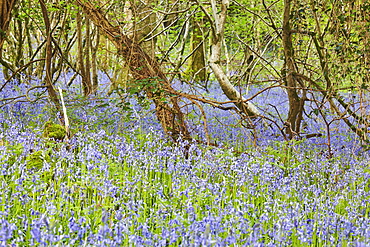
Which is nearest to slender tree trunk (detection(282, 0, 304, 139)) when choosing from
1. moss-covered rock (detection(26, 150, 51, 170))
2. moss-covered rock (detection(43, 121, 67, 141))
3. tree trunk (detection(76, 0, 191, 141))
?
tree trunk (detection(76, 0, 191, 141))

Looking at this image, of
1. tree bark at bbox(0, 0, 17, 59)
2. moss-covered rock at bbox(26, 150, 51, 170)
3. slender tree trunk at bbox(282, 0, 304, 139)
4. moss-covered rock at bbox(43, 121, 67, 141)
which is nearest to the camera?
moss-covered rock at bbox(26, 150, 51, 170)

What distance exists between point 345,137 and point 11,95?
20.2 ft

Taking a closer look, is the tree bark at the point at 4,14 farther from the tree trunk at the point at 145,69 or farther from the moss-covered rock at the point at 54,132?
the moss-covered rock at the point at 54,132

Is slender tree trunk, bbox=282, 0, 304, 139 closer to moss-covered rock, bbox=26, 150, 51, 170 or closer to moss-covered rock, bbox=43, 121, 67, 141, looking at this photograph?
moss-covered rock, bbox=43, 121, 67, 141

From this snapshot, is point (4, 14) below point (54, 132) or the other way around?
the other way around

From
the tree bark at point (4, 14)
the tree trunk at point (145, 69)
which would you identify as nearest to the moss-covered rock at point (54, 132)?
the tree trunk at point (145, 69)

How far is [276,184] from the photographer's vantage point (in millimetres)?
3723

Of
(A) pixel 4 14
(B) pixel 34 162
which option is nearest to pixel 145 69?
(A) pixel 4 14

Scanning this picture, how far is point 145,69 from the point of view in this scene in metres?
5.59

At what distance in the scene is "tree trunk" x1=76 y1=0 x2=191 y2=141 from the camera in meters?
5.38

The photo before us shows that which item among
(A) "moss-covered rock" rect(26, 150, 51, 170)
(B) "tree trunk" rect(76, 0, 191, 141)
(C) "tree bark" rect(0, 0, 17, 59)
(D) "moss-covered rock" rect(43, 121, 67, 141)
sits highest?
(C) "tree bark" rect(0, 0, 17, 59)

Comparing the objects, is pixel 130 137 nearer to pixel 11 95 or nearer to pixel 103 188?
pixel 103 188

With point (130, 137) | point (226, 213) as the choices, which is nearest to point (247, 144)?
point (130, 137)

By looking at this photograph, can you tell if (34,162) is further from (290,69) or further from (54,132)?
(290,69)
